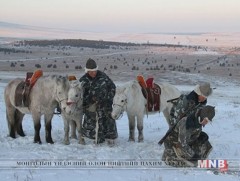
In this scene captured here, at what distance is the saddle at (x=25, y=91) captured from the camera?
9797 millimetres

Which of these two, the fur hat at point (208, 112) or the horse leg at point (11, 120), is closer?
the fur hat at point (208, 112)

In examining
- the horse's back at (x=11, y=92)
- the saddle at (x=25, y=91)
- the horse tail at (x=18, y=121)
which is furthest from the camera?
the horse tail at (x=18, y=121)

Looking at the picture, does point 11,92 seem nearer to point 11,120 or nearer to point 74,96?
point 11,120

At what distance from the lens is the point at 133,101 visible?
1010cm

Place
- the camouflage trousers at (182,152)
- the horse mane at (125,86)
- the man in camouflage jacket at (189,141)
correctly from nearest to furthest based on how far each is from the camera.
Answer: the man in camouflage jacket at (189,141) < the camouflage trousers at (182,152) < the horse mane at (125,86)

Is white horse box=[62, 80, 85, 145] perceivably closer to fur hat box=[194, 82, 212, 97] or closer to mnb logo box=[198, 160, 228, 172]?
fur hat box=[194, 82, 212, 97]

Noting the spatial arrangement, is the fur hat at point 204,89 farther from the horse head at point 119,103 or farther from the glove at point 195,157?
the horse head at point 119,103

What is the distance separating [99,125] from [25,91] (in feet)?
6.10

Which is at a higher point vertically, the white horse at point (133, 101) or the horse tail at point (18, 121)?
the white horse at point (133, 101)

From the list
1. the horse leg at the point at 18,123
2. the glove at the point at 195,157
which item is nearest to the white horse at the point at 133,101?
the glove at the point at 195,157

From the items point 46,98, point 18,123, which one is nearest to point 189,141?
point 46,98

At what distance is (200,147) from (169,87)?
3.46m

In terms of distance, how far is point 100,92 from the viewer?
966 centimetres

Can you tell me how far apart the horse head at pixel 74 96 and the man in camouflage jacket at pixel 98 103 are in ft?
1.30
